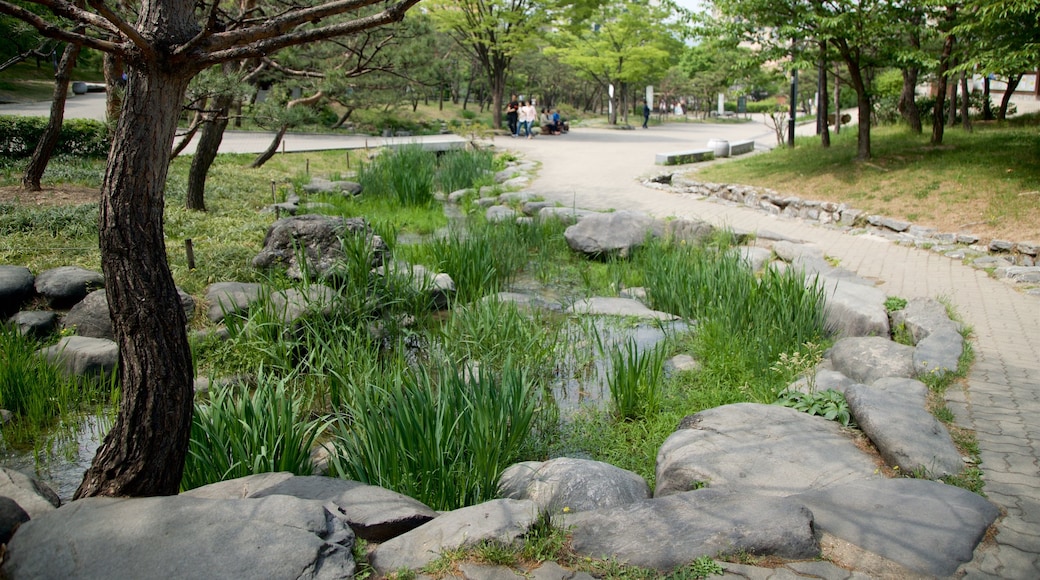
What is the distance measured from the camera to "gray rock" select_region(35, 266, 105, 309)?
632 centimetres

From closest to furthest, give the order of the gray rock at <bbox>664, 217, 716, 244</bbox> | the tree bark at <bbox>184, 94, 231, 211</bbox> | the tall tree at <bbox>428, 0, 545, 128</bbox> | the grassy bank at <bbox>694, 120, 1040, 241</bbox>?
the gray rock at <bbox>664, 217, 716, 244</bbox> < the grassy bank at <bbox>694, 120, 1040, 241</bbox> < the tree bark at <bbox>184, 94, 231, 211</bbox> < the tall tree at <bbox>428, 0, 545, 128</bbox>

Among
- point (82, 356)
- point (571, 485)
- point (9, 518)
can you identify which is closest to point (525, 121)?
point (82, 356)

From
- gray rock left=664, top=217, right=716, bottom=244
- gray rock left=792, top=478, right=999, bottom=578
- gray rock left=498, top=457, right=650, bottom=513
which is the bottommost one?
gray rock left=498, top=457, right=650, bottom=513

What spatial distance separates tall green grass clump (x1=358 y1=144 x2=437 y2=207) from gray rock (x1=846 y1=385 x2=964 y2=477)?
27.4 ft

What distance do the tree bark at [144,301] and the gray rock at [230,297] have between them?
2786 mm

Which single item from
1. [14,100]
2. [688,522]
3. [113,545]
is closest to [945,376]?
[688,522]

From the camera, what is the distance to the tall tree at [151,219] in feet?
9.71

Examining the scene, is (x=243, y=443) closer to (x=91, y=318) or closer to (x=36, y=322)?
(x=91, y=318)

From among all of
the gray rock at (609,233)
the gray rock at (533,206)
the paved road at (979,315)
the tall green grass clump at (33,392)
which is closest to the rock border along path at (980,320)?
the paved road at (979,315)

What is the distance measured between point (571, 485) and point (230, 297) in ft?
11.8

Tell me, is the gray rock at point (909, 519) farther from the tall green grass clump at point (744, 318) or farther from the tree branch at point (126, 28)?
the tree branch at point (126, 28)

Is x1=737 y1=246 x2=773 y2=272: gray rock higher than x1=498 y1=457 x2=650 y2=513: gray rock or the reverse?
higher

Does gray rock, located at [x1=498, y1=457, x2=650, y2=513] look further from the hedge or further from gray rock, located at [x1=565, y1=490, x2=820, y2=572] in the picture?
the hedge

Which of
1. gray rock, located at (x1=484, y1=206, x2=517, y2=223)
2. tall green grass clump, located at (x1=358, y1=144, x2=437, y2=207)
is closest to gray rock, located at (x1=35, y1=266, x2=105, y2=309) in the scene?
gray rock, located at (x1=484, y1=206, x2=517, y2=223)
